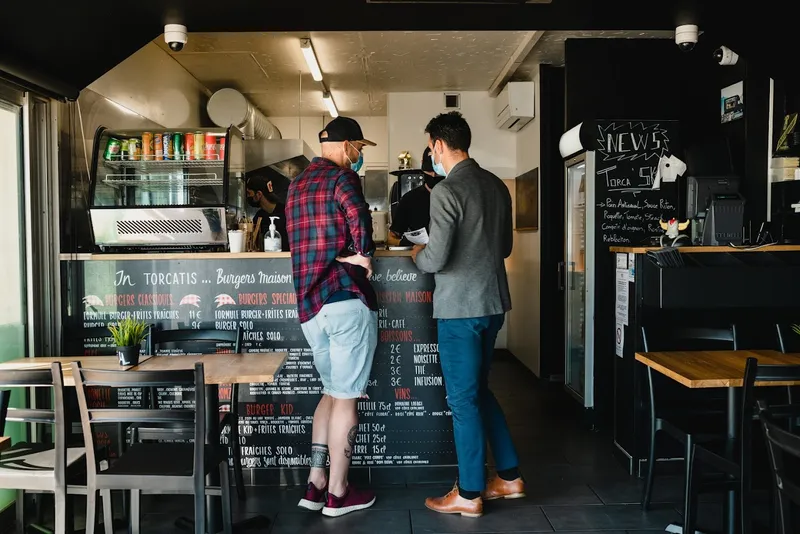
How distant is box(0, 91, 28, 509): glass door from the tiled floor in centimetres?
102

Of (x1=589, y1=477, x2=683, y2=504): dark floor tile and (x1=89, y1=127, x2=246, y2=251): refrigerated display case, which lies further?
(x1=89, y1=127, x2=246, y2=251): refrigerated display case

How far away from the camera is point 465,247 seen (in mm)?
3014

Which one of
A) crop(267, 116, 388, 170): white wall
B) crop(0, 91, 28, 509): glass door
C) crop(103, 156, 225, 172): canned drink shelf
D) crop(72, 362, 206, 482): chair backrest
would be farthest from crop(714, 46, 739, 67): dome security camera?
crop(267, 116, 388, 170): white wall

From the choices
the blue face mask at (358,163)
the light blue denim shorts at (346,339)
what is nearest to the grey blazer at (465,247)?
the light blue denim shorts at (346,339)

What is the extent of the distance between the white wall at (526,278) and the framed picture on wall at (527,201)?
7 centimetres

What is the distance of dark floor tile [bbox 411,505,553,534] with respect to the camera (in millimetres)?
2984

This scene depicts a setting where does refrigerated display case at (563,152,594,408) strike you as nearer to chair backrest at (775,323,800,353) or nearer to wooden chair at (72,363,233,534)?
chair backrest at (775,323,800,353)

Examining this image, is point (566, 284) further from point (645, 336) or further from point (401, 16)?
point (401, 16)

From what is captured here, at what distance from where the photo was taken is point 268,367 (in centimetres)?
270

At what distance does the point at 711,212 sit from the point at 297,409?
9.38 ft

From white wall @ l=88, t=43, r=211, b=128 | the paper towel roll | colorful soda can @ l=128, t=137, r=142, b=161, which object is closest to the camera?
colorful soda can @ l=128, t=137, r=142, b=161

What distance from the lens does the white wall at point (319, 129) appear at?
9383 mm

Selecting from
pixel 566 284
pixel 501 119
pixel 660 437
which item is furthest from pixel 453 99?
pixel 660 437

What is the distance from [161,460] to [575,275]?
149 inches
